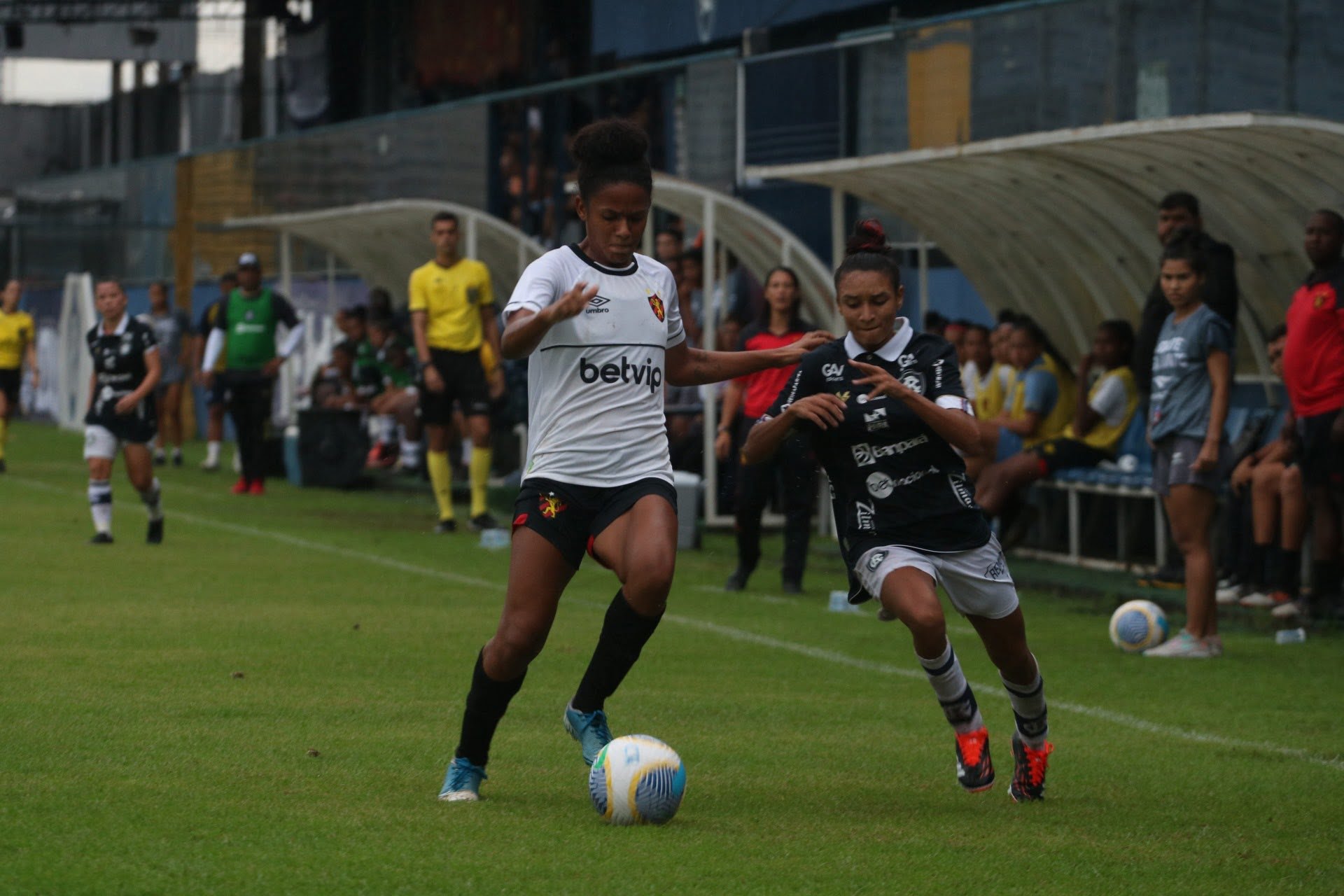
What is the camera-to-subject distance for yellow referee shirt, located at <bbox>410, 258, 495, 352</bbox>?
16.0 meters

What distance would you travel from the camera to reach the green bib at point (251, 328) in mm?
20859

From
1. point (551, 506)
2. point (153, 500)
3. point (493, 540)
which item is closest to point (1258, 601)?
point (493, 540)

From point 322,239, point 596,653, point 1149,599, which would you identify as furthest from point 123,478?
point 596,653

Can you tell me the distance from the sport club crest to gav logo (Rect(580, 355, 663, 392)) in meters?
0.38

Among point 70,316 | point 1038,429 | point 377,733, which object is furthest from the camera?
point 70,316

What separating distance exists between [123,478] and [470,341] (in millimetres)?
7421

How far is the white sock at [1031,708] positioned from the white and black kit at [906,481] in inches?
10.4

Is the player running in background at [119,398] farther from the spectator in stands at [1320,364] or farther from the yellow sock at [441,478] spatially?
the spectator in stands at [1320,364]

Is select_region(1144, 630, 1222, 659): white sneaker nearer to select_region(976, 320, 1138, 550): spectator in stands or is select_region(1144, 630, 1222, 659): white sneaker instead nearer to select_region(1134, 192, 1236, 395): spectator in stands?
select_region(1134, 192, 1236, 395): spectator in stands

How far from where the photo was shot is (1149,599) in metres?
12.8

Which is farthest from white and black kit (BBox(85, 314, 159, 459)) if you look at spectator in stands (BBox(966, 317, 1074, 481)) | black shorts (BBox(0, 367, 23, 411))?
black shorts (BBox(0, 367, 23, 411))

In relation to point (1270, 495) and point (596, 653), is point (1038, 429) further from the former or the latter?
point (596, 653)

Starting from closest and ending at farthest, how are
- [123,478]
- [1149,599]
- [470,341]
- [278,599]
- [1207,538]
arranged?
[1207,538]
[278,599]
[1149,599]
[470,341]
[123,478]

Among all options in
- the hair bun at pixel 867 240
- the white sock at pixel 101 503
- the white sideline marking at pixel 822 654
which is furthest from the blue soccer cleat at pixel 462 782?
the white sock at pixel 101 503
